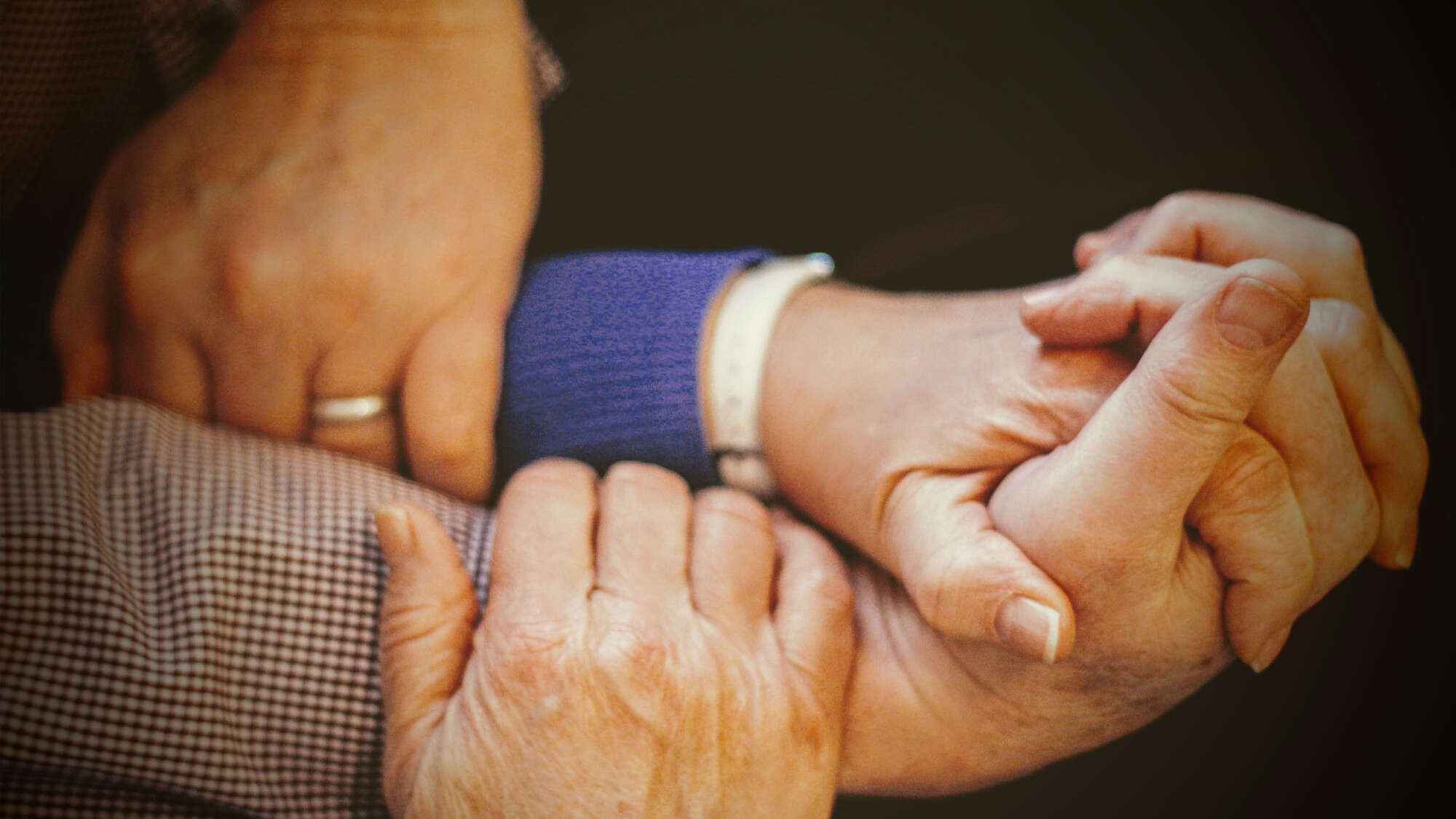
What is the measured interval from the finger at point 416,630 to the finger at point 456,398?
0.42 feet

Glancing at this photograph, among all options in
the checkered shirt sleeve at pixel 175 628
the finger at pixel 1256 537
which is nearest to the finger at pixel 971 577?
the finger at pixel 1256 537

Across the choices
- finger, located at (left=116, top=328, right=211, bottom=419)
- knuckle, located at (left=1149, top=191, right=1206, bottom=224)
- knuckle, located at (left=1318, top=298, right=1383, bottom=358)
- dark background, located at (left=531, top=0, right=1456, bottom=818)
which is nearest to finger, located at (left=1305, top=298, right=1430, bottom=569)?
knuckle, located at (left=1318, top=298, right=1383, bottom=358)

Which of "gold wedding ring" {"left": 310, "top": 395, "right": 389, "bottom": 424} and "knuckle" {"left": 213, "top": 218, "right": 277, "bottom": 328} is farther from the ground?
"knuckle" {"left": 213, "top": 218, "right": 277, "bottom": 328}

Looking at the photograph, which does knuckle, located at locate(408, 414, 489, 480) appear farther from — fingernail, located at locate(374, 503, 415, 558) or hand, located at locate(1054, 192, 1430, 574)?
hand, located at locate(1054, 192, 1430, 574)

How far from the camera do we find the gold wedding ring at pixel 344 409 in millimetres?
724

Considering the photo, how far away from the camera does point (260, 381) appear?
698 millimetres

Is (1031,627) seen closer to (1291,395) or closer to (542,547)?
(1291,395)

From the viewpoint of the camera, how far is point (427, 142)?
76cm

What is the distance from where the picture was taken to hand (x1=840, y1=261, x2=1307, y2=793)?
414 mm

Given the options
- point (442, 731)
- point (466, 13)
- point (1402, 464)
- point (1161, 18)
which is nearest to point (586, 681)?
point (442, 731)

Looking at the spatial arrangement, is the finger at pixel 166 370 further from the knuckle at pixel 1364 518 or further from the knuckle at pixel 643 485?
the knuckle at pixel 1364 518

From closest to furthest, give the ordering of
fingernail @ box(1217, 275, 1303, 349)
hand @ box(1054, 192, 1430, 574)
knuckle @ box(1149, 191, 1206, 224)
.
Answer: fingernail @ box(1217, 275, 1303, 349) < hand @ box(1054, 192, 1430, 574) < knuckle @ box(1149, 191, 1206, 224)

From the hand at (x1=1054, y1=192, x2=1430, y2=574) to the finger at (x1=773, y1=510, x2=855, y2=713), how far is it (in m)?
0.26

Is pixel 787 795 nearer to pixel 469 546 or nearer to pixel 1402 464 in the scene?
pixel 469 546
